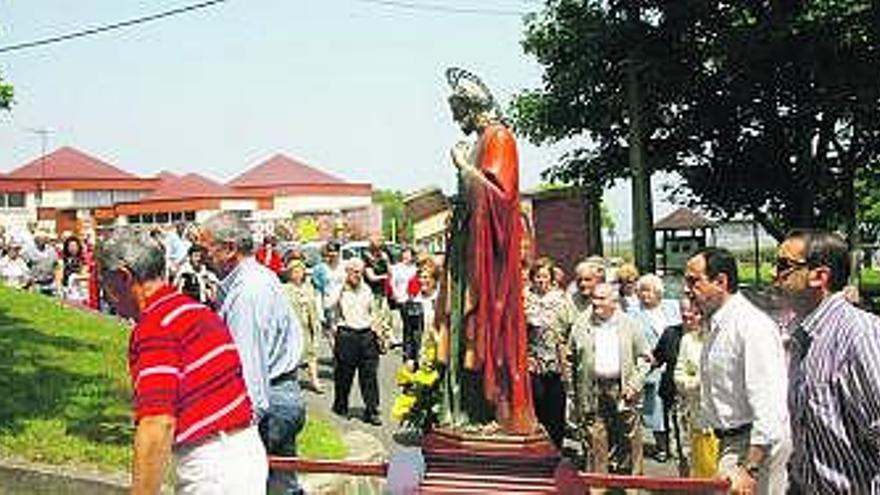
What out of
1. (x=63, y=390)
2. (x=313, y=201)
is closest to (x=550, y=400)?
(x=63, y=390)

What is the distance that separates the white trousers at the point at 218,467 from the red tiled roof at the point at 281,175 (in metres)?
111

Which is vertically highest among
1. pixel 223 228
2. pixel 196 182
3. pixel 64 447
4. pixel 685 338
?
pixel 196 182

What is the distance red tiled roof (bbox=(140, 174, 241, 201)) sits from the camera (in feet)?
301

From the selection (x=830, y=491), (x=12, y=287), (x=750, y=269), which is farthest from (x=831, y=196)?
(x=750, y=269)

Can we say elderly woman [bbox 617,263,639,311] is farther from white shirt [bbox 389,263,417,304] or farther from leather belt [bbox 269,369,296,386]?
leather belt [bbox 269,369,296,386]

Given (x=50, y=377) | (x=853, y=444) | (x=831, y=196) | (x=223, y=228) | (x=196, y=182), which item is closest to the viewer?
(x=853, y=444)

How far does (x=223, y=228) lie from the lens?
22.9 feet

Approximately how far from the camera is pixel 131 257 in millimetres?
4922

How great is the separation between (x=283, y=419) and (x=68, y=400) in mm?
4869

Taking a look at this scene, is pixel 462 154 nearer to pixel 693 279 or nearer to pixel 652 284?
pixel 693 279

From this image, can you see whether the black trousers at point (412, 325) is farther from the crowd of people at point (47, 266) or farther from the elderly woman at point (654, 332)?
→ the crowd of people at point (47, 266)

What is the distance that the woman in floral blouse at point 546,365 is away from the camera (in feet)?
35.0

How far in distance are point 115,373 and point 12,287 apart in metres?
7.74

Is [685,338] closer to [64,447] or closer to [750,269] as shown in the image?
[64,447]
